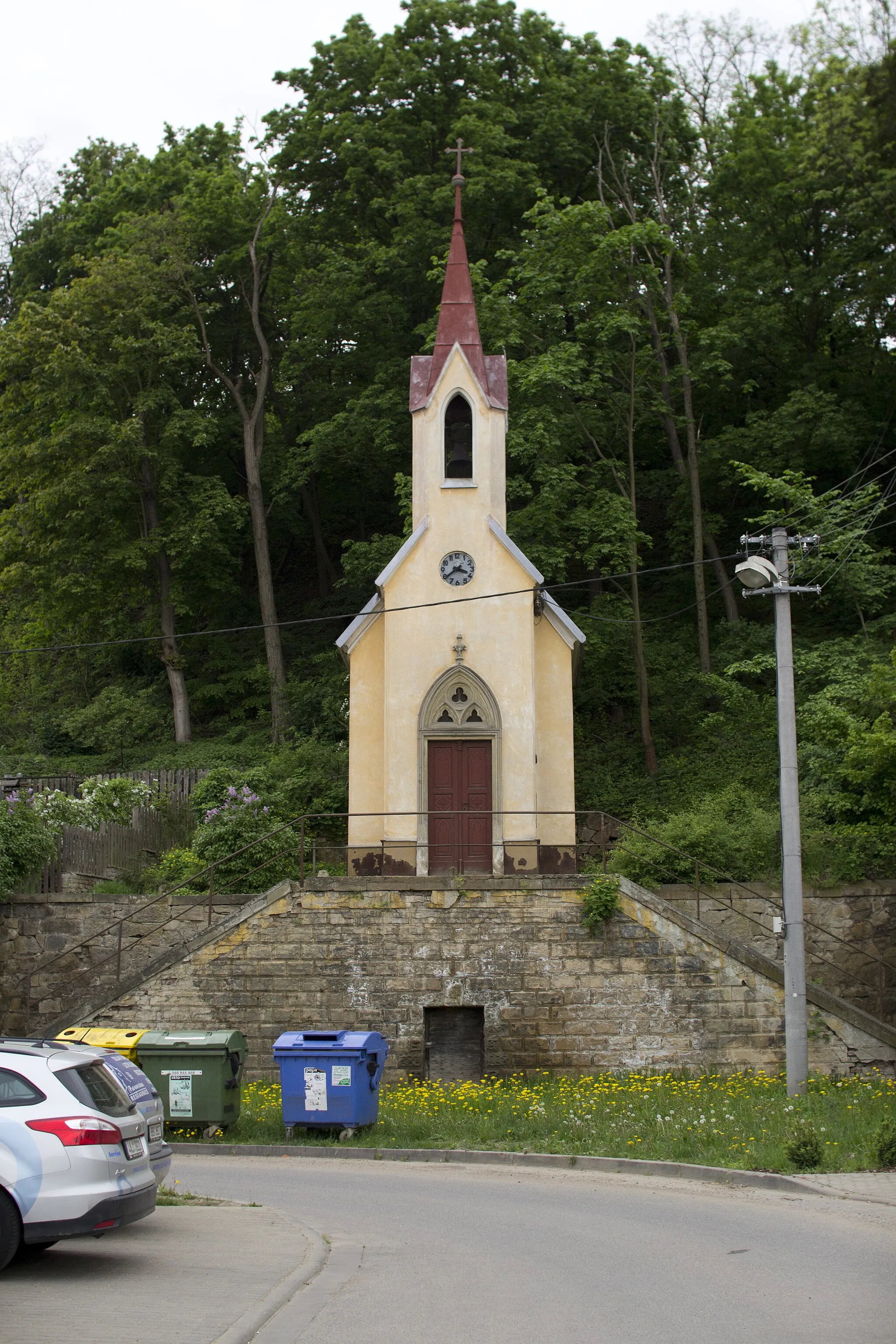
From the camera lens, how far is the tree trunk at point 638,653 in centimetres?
3083

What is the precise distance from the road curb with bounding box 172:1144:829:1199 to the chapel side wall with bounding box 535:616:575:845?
934 cm

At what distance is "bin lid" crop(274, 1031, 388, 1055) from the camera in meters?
15.4

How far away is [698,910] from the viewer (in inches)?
829

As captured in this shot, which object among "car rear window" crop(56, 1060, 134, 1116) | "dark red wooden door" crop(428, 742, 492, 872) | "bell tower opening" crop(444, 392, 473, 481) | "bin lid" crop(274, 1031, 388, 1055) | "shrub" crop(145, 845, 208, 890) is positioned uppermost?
"bell tower opening" crop(444, 392, 473, 481)

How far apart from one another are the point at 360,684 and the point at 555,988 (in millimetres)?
6947

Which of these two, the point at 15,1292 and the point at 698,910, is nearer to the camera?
the point at 15,1292

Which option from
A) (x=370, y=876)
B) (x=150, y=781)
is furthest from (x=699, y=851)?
(x=150, y=781)

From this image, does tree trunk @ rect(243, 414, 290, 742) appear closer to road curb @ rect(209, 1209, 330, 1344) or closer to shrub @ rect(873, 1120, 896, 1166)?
shrub @ rect(873, 1120, 896, 1166)

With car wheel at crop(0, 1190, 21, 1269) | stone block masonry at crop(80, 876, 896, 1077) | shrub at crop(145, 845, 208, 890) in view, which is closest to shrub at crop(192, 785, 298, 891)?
shrub at crop(145, 845, 208, 890)

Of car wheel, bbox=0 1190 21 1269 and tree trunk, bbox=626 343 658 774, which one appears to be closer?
car wheel, bbox=0 1190 21 1269

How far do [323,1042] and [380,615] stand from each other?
33.7 ft

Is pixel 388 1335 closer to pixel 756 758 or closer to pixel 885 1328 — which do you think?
pixel 885 1328

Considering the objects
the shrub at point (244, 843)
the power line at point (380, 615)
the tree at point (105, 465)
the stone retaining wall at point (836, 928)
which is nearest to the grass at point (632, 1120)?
the stone retaining wall at point (836, 928)

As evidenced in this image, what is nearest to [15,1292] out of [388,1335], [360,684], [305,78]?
[388,1335]
